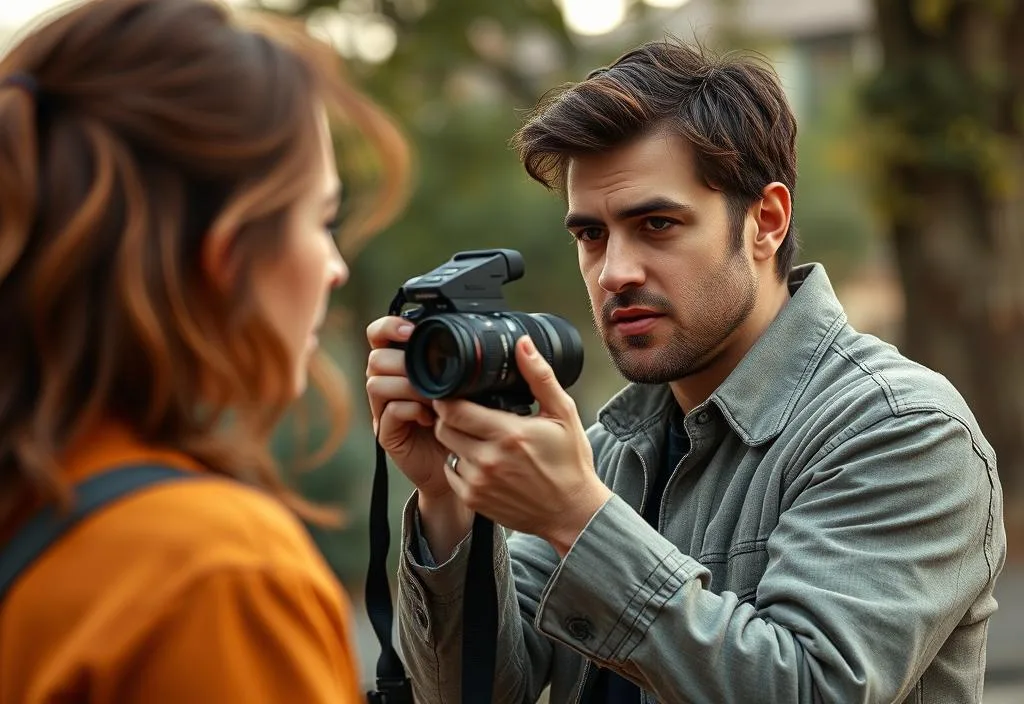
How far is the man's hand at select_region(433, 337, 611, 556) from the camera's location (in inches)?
80.2

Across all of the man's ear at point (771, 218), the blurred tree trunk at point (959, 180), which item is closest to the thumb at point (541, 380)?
the man's ear at point (771, 218)

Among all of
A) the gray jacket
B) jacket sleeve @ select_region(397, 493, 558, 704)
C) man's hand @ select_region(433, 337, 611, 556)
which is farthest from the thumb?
jacket sleeve @ select_region(397, 493, 558, 704)

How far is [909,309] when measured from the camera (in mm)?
9680

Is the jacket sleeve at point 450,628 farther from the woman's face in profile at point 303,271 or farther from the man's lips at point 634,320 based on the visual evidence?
the woman's face in profile at point 303,271

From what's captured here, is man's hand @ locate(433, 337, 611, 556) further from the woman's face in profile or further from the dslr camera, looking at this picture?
the woman's face in profile

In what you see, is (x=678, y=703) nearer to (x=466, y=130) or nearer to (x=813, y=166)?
(x=466, y=130)

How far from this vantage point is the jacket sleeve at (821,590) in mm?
2025

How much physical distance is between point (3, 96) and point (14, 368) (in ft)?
0.95

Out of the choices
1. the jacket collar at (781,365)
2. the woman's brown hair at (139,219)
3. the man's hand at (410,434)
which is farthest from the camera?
the jacket collar at (781,365)

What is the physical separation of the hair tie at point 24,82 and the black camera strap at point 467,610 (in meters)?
0.96

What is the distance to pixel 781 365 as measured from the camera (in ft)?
8.26

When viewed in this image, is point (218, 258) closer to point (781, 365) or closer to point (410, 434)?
point (410, 434)

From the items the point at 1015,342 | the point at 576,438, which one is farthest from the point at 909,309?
the point at 576,438

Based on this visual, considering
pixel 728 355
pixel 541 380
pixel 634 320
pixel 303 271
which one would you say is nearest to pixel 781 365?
pixel 728 355
